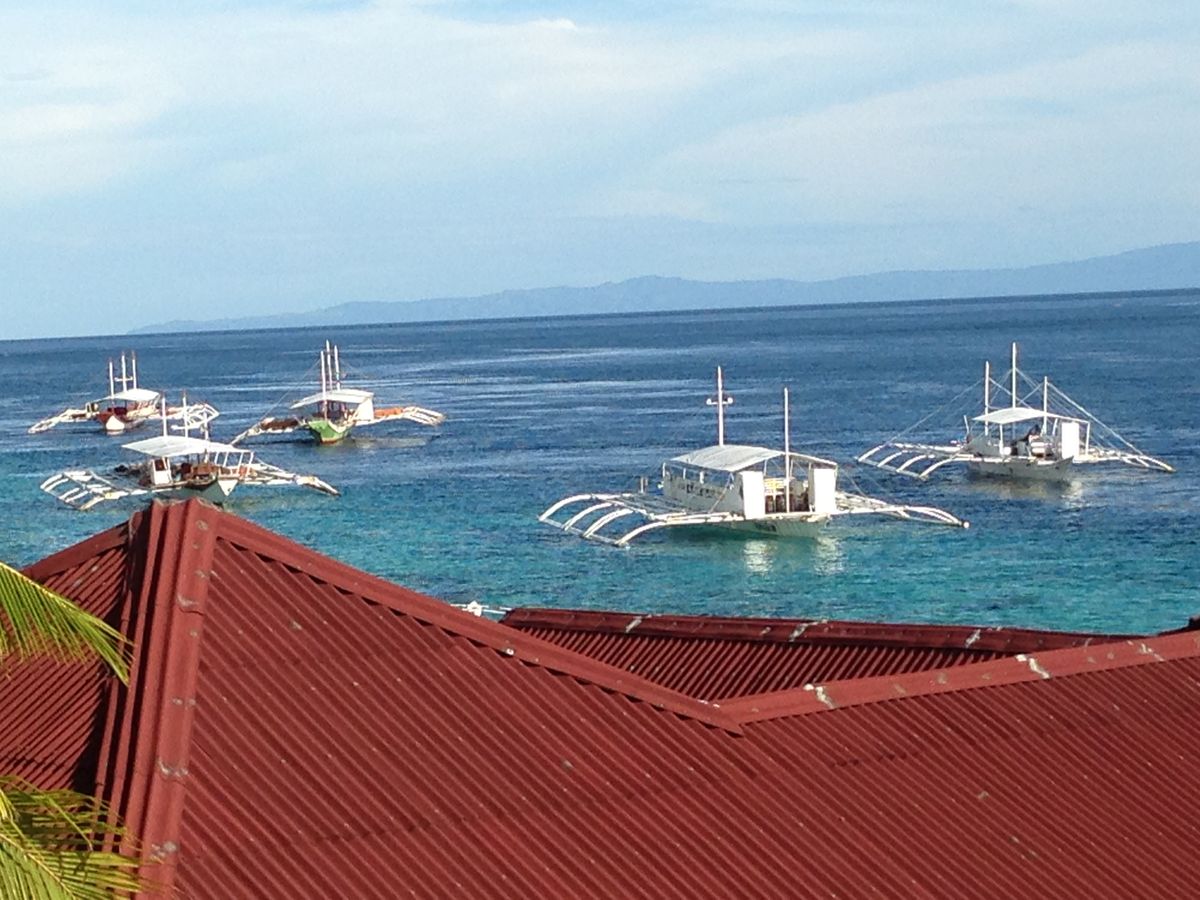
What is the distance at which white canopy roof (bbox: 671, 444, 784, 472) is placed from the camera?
6065 centimetres

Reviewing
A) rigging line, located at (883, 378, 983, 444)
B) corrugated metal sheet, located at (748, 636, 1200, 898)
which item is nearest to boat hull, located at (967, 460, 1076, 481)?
rigging line, located at (883, 378, 983, 444)

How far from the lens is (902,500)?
6688 cm

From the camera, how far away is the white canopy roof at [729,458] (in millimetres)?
60647

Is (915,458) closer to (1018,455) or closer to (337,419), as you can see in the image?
(1018,455)

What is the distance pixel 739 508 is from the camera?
59156mm

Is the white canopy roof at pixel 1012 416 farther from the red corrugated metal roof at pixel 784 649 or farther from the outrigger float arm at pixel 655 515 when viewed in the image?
the red corrugated metal roof at pixel 784 649

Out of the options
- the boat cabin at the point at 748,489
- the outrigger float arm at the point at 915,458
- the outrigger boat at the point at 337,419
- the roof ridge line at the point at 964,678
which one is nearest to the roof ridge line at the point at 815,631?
the roof ridge line at the point at 964,678

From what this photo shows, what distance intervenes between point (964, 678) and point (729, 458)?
161ft

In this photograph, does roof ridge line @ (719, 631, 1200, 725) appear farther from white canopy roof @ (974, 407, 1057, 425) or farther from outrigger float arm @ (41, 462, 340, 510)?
white canopy roof @ (974, 407, 1057, 425)

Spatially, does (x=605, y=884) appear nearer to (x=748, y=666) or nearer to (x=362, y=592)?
(x=362, y=592)

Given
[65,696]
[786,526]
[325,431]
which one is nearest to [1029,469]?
[786,526]

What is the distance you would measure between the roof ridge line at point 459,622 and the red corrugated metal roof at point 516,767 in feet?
0.05

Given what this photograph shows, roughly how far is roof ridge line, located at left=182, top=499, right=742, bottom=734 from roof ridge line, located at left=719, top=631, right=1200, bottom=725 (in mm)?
397

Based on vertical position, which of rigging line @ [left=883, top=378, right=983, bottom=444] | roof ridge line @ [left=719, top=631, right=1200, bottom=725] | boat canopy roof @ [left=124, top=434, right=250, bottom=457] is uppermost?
roof ridge line @ [left=719, top=631, right=1200, bottom=725]
